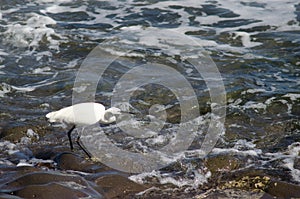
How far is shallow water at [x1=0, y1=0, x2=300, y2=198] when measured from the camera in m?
4.99

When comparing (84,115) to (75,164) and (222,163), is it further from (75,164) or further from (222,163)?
(222,163)

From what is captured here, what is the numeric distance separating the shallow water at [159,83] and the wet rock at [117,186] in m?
0.01

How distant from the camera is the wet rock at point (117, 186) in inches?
177

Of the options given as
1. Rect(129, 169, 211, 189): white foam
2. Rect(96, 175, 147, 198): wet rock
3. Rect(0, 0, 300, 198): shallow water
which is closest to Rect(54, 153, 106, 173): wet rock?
Rect(0, 0, 300, 198): shallow water

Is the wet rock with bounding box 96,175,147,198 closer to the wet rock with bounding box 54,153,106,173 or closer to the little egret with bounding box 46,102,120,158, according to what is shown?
the wet rock with bounding box 54,153,106,173

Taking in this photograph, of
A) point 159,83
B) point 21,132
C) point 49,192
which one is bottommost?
point 159,83

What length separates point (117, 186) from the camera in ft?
15.1

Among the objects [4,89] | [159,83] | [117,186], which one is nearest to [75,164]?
[117,186]

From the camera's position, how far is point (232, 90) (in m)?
7.50

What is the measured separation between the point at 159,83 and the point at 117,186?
3.54 meters

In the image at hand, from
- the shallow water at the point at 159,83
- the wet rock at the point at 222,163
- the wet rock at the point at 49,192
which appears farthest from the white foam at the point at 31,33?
the wet rock at the point at 49,192

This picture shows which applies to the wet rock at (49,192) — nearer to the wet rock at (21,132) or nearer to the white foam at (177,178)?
the white foam at (177,178)

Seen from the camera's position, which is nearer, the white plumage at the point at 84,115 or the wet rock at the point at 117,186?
the wet rock at the point at 117,186

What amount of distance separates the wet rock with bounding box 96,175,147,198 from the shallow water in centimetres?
1
